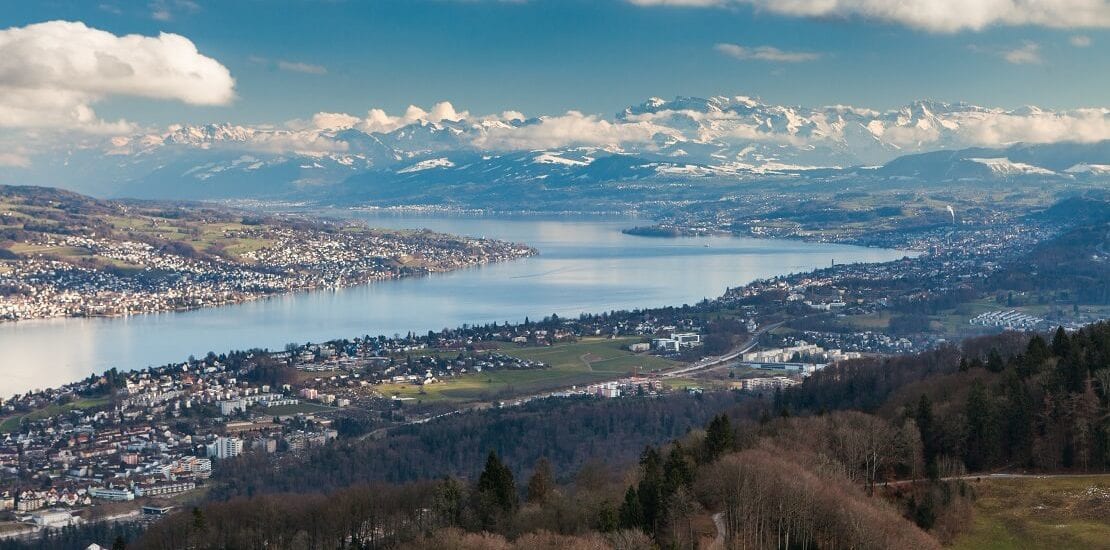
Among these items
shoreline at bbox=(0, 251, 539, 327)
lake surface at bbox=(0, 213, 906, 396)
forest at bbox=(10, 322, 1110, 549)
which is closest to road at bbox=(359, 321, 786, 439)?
forest at bbox=(10, 322, 1110, 549)

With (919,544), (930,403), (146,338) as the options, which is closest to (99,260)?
(146,338)

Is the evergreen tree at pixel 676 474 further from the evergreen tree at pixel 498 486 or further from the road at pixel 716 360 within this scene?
the road at pixel 716 360

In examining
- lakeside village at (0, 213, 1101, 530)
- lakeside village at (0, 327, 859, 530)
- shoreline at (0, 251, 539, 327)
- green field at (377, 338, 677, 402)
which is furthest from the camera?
shoreline at (0, 251, 539, 327)

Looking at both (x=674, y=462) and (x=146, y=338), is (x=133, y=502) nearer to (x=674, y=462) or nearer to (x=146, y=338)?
(x=674, y=462)

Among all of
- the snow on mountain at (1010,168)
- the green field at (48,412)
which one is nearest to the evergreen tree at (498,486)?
the green field at (48,412)

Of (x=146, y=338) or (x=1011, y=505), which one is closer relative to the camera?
(x=1011, y=505)

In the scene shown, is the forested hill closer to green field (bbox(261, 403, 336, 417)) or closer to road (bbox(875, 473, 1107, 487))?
road (bbox(875, 473, 1107, 487))
